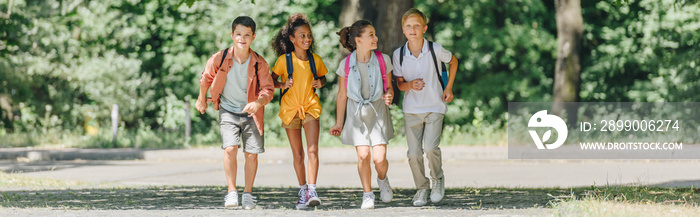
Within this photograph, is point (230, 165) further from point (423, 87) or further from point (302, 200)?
point (423, 87)

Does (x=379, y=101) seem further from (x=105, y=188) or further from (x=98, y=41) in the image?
(x=98, y=41)

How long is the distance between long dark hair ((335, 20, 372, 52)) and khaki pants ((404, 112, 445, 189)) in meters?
0.72

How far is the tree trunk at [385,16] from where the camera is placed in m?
14.8

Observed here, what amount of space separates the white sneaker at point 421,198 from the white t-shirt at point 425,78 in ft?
2.17

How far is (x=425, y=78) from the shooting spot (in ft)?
26.7

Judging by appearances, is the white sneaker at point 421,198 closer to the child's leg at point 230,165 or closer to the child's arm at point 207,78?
the child's leg at point 230,165

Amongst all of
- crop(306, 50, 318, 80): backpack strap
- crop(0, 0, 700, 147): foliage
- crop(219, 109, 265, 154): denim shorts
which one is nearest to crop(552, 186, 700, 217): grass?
crop(306, 50, 318, 80): backpack strap

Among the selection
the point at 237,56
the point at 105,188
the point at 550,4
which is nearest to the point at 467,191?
the point at 237,56

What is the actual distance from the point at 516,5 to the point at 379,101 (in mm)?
15726

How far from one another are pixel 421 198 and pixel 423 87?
898 millimetres

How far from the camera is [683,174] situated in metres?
13.2

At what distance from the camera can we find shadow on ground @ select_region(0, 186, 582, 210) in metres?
8.12

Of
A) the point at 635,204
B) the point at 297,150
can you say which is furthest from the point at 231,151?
the point at 635,204

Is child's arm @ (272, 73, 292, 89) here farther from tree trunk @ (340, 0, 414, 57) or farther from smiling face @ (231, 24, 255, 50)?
tree trunk @ (340, 0, 414, 57)
